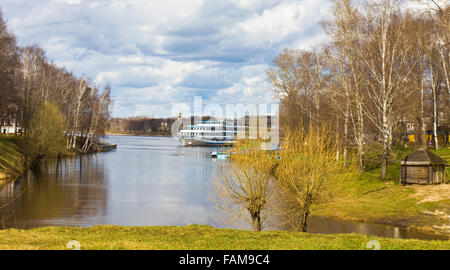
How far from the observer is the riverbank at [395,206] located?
57.1 ft

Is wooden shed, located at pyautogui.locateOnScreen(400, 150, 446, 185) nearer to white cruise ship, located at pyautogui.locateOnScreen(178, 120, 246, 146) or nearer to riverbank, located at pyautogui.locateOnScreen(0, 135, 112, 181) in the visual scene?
riverbank, located at pyautogui.locateOnScreen(0, 135, 112, 181)

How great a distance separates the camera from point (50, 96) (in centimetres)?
5928

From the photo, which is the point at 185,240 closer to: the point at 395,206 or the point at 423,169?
the point at 395,206

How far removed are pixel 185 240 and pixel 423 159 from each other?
54.3 feet

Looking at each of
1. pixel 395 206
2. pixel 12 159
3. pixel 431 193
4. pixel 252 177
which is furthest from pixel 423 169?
pixel 12 159

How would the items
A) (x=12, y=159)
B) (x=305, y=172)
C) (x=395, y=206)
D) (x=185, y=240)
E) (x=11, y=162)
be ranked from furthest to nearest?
(x=12, y=159)
(x=11, y=162)
(x=395, y=206)
(x=305, y=172)
(x=185, y=240)

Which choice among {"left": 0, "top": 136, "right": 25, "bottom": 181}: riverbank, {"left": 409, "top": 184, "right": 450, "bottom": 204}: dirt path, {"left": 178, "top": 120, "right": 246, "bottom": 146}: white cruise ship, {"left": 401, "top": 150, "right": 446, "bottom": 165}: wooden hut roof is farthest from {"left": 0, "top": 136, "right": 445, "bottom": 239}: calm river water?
→ {"left": 178, "top": 120, "right": 246, "bottom": 146}: white cruise ship

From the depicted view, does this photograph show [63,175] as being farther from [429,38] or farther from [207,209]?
[429,38]

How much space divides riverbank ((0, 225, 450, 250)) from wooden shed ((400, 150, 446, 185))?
41.6ft

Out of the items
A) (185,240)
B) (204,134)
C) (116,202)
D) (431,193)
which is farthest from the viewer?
(204,134)

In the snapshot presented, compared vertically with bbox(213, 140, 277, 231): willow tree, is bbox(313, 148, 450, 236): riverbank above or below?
below

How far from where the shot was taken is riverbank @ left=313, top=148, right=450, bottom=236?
17.4 metres

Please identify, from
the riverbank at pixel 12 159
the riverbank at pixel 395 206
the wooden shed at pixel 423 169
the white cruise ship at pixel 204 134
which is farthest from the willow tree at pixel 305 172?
the white cruise ship at pixel 204 134

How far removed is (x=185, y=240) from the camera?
10750mm
